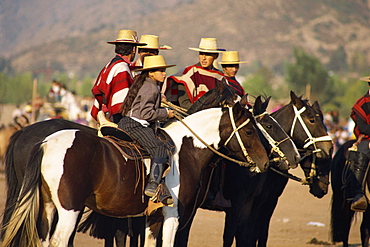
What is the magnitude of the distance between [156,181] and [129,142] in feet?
1.88

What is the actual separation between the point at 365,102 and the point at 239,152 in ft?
11.2

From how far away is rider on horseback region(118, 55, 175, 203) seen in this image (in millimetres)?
6273

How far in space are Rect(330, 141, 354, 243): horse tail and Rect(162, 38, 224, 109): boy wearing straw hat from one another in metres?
3.19

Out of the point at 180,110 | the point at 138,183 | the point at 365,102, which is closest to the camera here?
the point at 138,183

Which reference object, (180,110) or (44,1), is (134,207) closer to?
(180,110)

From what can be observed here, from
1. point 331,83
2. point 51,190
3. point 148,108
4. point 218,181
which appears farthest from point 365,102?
point 331,83

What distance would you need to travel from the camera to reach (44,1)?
184375mm

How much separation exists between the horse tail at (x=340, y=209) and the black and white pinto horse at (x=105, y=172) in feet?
12.9

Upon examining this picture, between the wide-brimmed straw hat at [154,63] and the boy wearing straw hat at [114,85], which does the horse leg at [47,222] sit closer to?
the boy wearing straw hat at [114,85]

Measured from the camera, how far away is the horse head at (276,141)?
7.80 metres

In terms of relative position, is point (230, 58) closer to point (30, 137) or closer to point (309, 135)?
point (309, 135)

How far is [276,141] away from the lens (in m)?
7.86

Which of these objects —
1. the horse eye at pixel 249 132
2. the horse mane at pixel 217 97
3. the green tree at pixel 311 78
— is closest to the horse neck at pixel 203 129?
the horse mane at pixel 217 97

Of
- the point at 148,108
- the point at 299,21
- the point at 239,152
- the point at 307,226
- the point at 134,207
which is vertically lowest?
the point at 307,226
